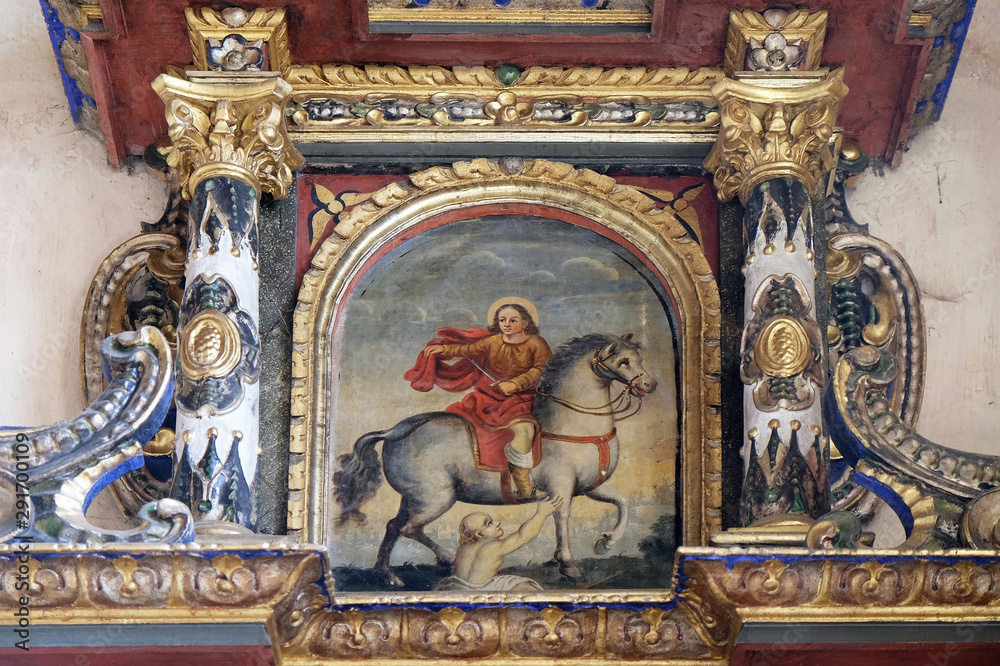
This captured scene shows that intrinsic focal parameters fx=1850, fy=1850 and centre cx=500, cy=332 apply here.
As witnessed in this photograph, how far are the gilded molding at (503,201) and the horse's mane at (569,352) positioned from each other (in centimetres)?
37

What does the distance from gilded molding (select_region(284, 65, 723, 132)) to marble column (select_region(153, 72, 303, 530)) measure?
0.88ft

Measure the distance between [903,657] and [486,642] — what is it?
1835 mm

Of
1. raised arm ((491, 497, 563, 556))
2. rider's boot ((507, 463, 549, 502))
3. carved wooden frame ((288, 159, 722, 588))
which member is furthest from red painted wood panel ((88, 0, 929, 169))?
raised arm ((491, 497, 563, 556))

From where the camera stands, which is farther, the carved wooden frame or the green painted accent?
the green painted accent

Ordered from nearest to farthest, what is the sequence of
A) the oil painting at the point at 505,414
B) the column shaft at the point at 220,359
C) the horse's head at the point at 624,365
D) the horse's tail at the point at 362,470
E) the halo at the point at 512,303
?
the column shaft at the point at 220,359 → the oil painting at the point at 505,414 → the horse's tail at the point at 362,470 → the horse's head at the point at 624,365 → the halo at the point at 512,303

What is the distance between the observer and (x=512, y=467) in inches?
362

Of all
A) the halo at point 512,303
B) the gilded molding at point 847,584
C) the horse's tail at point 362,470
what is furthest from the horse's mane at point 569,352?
the gilded molding at point 847,584

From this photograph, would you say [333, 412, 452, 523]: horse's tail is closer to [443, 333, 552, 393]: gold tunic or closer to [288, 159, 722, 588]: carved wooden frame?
[288, 159, 722, 588]: carved wooden frame

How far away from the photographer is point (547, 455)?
363 inches

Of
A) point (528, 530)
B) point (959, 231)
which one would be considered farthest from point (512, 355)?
point (959, 231)

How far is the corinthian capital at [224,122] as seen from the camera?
9383mm

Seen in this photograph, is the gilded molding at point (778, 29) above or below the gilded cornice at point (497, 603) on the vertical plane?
above

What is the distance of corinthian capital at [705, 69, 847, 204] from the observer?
30.9ft

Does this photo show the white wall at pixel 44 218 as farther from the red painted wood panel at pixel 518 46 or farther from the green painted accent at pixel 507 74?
the green painted accent at pixel 507 74
